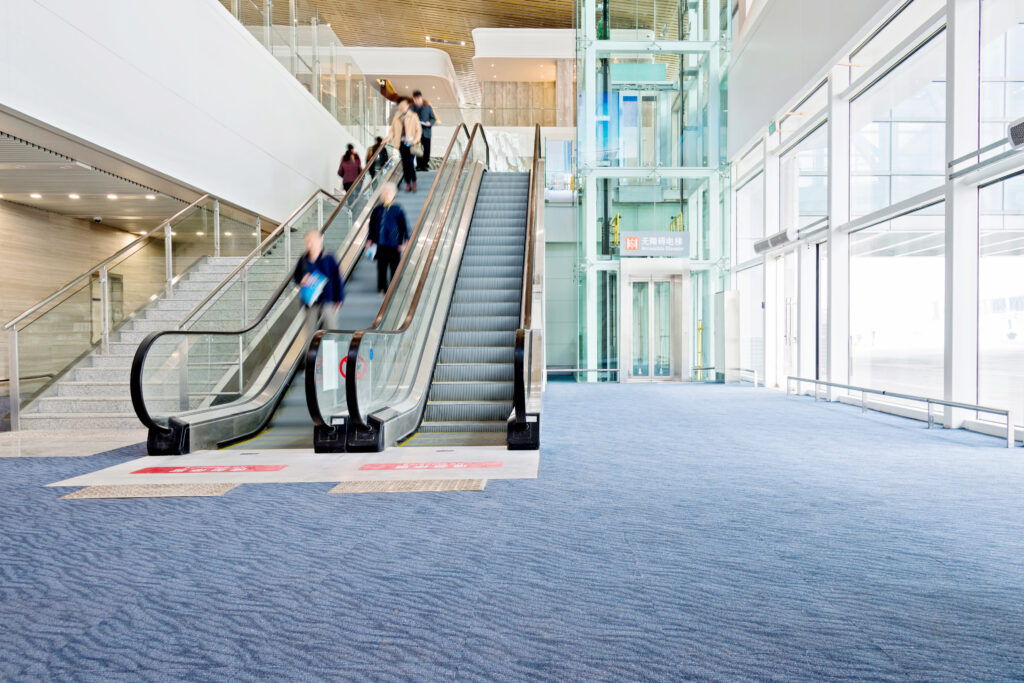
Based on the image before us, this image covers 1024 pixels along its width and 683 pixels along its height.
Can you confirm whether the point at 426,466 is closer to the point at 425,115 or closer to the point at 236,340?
the point at 236,340

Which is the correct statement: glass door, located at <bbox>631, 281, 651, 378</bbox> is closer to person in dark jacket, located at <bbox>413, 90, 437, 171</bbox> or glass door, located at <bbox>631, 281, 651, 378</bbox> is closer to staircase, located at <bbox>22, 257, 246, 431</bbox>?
person in dark jacket, located at <bbox>413, 90, 437, 171</bbox>

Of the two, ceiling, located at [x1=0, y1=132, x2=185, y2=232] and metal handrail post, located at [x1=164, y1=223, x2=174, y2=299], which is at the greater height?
ceiling, located at [x1=0, y1=132, x2=185, y2=232]

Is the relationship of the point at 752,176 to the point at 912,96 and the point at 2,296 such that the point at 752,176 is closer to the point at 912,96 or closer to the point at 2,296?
the point at 912,96

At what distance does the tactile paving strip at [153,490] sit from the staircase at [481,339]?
7.59 feet

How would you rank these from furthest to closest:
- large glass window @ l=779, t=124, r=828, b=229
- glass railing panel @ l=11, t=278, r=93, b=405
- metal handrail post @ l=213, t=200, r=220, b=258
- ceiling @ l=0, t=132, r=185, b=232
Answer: large glass window @ l=779, t=124, r=828, b=229 → metal handrail post @ l=213, t=200, r=220, b=258 → ceiling @ l=0, t=132, r=185, b=232 → glass railing panel @ l=11, t=278, r=93, b=405

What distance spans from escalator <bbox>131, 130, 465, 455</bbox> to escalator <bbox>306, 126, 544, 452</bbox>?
1.80 feet

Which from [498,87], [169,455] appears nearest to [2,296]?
[169,455]

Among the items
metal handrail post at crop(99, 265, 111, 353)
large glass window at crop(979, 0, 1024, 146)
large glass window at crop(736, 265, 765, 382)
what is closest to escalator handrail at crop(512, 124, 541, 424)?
large glass window at crop(979, 0, 1024, 146)

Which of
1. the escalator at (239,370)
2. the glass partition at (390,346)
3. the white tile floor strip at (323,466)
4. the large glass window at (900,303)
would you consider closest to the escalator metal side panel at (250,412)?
the escalator at (239,370)

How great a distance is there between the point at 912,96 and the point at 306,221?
8.93 metres

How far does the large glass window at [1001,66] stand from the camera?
24.3 feet

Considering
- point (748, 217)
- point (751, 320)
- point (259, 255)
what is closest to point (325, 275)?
point (259, 255)

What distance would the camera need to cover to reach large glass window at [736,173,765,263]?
617 inches

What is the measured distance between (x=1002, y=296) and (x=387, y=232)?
6.92 metres
